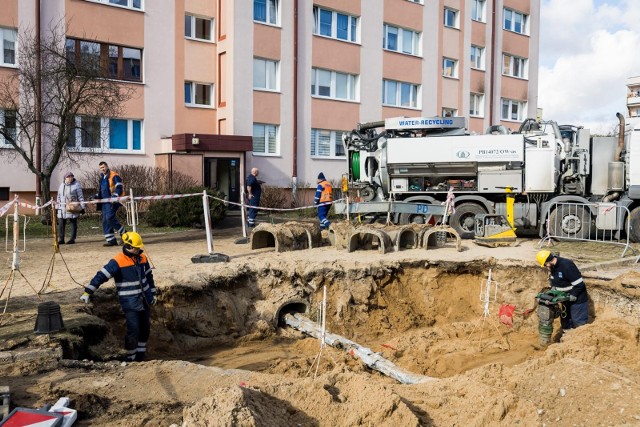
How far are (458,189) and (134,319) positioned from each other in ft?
36.3

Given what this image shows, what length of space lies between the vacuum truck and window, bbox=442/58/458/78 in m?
15.7

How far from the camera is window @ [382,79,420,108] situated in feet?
97.3

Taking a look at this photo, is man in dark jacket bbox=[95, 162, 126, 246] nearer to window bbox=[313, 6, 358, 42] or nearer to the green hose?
A: the green hose

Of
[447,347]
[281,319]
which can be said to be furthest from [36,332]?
[447,347]


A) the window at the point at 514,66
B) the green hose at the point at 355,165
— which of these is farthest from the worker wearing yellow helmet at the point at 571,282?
the window at the point at 514,66

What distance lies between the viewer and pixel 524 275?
12203 mm

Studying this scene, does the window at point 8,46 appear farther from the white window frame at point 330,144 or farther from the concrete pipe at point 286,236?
the concrete pipe at point 286,236

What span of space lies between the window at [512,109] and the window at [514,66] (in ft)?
5.05

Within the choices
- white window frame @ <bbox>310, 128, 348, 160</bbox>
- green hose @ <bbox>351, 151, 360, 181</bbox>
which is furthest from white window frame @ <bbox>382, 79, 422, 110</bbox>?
green hose @ <bbox>351, 151, 360, 181</bbox>

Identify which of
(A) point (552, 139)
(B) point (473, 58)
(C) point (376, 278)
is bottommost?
(C) point (376, 278)

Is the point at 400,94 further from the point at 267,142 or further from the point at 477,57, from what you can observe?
the point at 267,142

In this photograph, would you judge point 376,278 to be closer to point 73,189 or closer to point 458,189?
point 458,189

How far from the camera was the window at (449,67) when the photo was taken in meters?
32.3

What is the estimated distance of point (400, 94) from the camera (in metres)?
30.3
